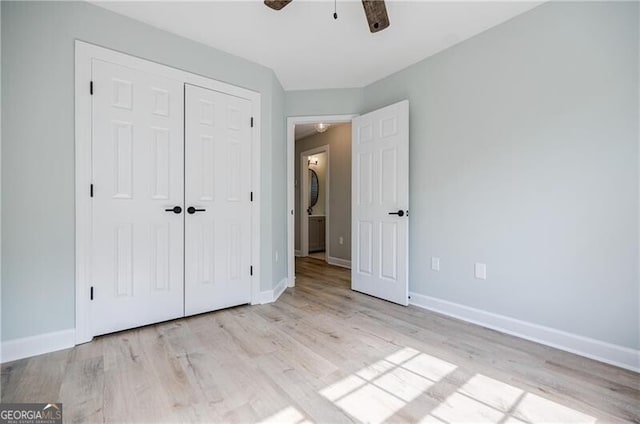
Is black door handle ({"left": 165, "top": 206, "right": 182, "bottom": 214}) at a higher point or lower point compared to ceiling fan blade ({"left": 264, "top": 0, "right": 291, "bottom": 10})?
lower

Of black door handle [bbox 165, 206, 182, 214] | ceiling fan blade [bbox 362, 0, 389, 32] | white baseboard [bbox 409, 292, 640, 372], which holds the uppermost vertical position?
ceiling fan blade [bbox 362, 0, 389, 32]

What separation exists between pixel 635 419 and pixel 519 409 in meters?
0.49

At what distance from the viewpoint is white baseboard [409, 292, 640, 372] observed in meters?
1.77

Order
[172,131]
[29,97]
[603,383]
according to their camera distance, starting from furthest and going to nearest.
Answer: [172,131] → [29,97] → [603,383]

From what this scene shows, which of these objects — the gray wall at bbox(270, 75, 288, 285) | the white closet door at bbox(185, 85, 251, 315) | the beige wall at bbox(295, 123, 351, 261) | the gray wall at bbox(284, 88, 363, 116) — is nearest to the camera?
the white closet door at bbox(185, 85, 251, 315)

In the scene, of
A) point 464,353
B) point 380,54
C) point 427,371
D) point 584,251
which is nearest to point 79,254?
point 427,371

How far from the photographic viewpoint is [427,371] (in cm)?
172

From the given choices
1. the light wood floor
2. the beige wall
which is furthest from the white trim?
the beige wall

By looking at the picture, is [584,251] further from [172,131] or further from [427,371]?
[172,131]

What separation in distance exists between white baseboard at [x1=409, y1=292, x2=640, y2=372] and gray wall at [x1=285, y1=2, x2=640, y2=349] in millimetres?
47

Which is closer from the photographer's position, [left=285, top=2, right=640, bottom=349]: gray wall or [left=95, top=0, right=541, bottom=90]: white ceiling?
[left=285, top=2, right=640, bottom=349]: gray wall

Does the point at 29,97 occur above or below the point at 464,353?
above

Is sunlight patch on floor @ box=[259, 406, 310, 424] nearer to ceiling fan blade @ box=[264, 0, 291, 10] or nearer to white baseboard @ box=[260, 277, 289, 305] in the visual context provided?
white baseboard @ box=[260, 277, 289, 305]

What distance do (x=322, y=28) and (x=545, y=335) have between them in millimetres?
2842
